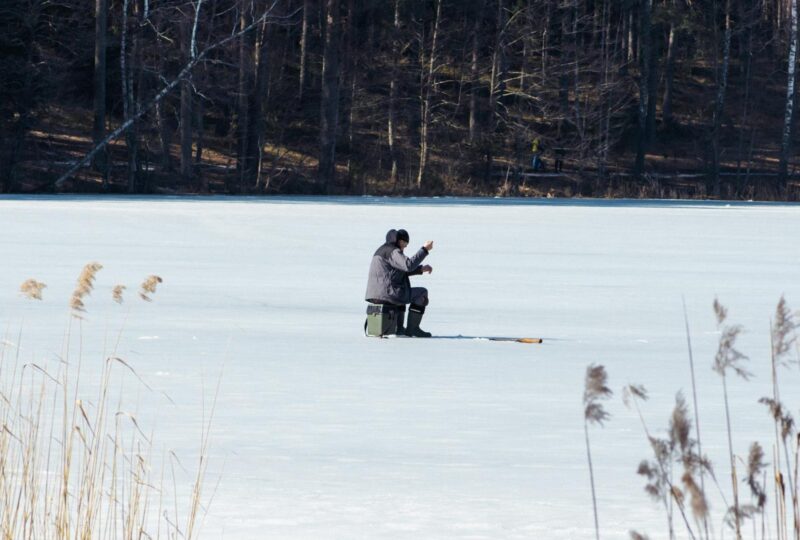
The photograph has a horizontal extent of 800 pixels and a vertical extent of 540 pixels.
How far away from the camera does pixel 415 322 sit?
12.3 meters

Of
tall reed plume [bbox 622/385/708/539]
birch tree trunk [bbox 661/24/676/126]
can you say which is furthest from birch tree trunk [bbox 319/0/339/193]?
tall reed plume [bbox 622/385/708/539]

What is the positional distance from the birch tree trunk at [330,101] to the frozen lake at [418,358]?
53.0 ft

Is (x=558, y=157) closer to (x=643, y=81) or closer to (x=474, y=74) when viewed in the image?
(x=474, y=74)

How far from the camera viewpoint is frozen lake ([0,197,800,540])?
20.7 ft

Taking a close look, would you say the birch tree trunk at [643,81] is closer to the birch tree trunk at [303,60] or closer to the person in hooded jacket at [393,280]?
the birch tree trunk at [303,60]

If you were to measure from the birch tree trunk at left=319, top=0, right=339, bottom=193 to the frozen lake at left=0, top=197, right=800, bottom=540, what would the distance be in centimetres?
1616

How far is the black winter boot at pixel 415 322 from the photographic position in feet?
40.4

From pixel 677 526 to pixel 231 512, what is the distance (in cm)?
190

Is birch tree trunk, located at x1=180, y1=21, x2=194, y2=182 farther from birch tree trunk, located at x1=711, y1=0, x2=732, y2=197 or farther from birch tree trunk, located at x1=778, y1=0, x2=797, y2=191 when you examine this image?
birch tree trunk, located at x1=778, y1=0, x2=797, y2=191

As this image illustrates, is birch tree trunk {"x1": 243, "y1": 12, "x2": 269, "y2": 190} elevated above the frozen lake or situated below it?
above

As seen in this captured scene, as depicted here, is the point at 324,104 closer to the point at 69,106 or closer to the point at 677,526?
the point at 69,106

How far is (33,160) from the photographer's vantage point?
41.1 m

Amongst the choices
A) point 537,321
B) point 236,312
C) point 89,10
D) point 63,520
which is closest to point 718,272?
point 537,321

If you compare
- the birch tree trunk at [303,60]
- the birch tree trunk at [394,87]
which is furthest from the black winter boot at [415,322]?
the birch tree trunk at [303,60]
